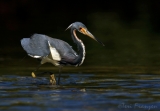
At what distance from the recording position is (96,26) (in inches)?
1070

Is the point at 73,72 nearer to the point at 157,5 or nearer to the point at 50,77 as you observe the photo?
the point at 50,77

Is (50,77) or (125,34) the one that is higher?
(125,34)

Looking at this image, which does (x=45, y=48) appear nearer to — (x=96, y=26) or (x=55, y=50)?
(x=55, y=50)

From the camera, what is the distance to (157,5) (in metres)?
33.5

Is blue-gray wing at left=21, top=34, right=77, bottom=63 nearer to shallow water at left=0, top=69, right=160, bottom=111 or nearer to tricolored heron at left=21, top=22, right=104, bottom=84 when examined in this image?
tricolored heron at left=21, top=22, right=104, bottom=84

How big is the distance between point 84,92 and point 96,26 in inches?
601

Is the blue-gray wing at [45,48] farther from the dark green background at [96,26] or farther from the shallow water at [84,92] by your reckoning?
the dark green background at [96,26]

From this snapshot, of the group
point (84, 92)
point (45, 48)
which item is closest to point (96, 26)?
point (45, 48)

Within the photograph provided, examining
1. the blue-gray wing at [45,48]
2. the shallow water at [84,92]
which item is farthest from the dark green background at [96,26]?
the blue-gray wing at [45,48]

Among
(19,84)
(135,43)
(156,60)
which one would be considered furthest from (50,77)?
(135,43)

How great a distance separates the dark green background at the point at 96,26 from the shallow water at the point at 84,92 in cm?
245

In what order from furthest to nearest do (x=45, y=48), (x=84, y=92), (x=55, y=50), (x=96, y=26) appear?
(x=96, y=26) → (x=55, y=50) → (x=45, y=48) → (x=84, y=92)

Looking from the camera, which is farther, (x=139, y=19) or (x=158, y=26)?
(x=139, y=19)

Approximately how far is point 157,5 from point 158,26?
7082 mm
